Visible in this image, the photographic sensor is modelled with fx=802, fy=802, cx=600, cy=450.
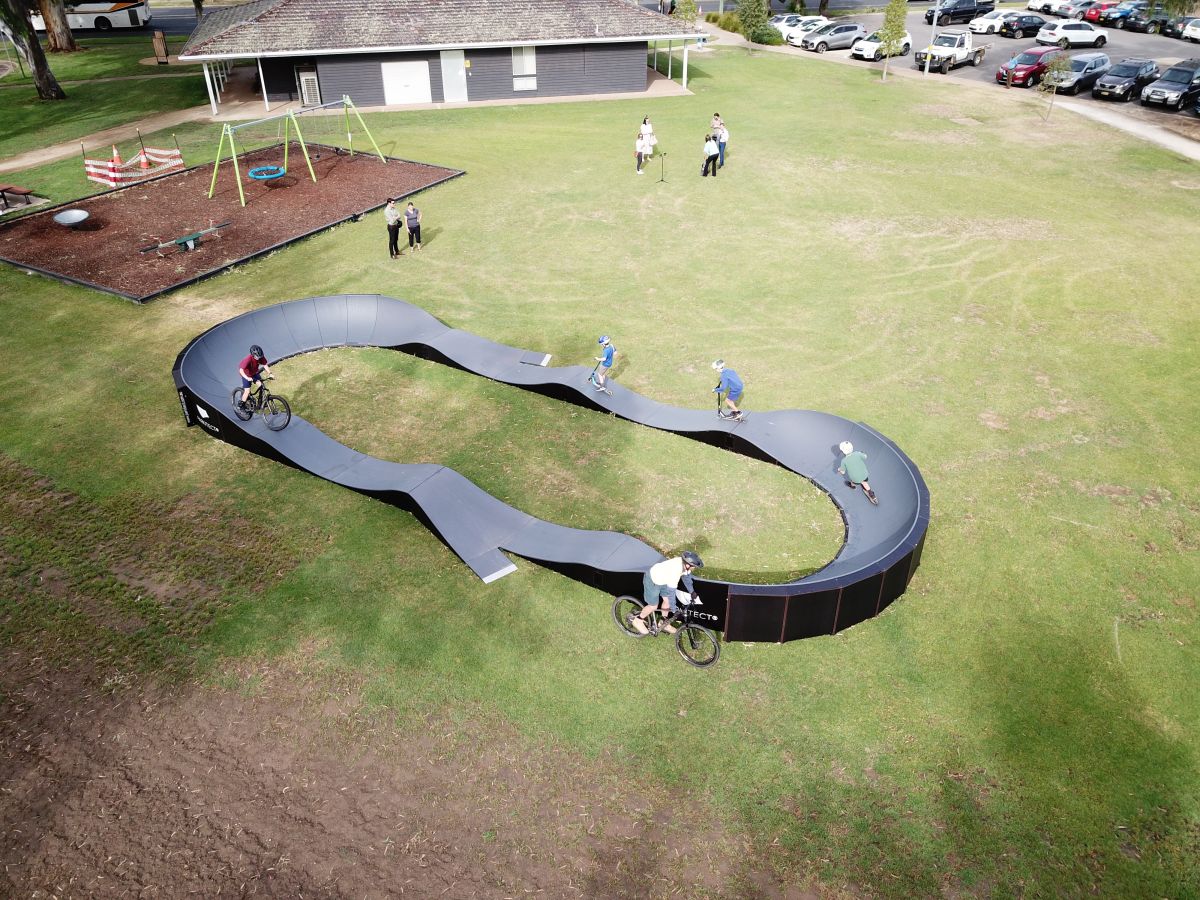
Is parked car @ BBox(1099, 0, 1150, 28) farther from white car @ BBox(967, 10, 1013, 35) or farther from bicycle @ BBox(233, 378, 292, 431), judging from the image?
bicycle @ BBox(233, 378, 292, 431)

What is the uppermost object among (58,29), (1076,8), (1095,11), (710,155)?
(1076,8)

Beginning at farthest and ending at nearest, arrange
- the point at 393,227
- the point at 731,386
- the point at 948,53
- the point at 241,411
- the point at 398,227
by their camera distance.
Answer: the point at 948,53, the point at 398,227, the point at 393,227, the point at 241,411, the point at 731,386

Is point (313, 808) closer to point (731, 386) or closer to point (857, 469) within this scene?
point (857, 469)

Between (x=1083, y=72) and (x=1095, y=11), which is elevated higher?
(x=1095, y=11)

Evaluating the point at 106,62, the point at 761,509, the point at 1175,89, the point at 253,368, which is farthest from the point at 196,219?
the point at 1175,89

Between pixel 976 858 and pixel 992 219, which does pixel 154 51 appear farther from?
pixel 976 858

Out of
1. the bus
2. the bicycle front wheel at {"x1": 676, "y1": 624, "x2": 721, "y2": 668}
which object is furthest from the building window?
the bus

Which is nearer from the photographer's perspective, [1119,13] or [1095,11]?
[1119,13]
